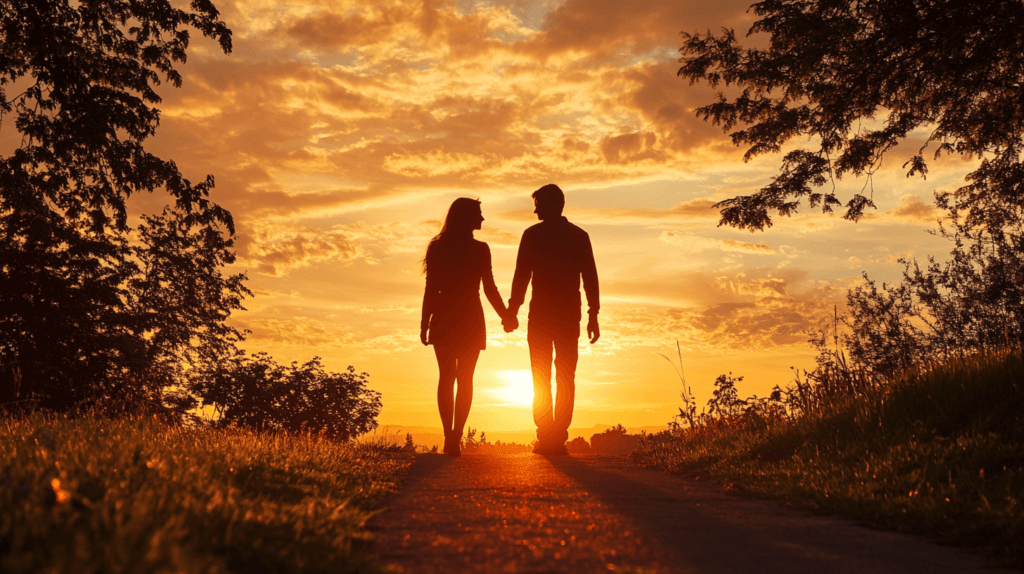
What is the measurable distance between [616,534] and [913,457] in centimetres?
338

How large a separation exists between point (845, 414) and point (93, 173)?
12884 millimetres

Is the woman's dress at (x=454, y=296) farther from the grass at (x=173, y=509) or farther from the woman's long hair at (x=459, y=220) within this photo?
the grass at (x=173, y=509)

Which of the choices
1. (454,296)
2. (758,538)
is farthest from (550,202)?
(758,538)

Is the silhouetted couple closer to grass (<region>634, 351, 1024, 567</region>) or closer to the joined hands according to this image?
the joined hands

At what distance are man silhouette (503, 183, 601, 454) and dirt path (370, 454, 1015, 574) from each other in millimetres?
3029

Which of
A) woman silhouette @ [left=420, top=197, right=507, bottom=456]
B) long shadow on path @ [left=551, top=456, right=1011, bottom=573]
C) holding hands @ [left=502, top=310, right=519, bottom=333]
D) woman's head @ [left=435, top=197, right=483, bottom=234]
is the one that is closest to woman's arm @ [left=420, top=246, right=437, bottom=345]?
woman silhouette @ [left=420, top=197, right=507, bottom=456]

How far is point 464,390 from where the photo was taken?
923 cm

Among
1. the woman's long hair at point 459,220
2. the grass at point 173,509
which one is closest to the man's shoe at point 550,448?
the woman's long hair at point 459,220

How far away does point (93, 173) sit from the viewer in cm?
1341

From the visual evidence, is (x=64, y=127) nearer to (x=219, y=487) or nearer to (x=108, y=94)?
(x=108, y=94)

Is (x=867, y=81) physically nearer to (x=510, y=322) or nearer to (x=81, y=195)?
(x=510, y=322)

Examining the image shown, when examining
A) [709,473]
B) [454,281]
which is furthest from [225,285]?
[709,473]

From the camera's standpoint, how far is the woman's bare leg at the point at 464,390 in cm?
922

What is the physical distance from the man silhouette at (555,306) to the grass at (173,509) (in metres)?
3.77
